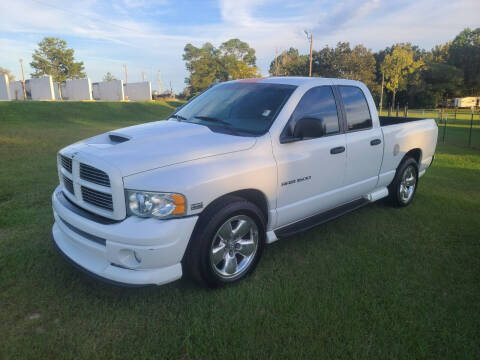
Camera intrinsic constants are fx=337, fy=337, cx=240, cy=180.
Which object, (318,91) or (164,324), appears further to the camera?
(318,91)

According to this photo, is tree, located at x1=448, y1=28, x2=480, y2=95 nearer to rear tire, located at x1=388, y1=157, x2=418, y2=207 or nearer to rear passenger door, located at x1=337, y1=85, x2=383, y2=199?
rear tire, located at x1=388, y1=157, x2=418, y2=207

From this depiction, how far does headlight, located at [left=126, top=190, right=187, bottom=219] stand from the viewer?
2.55m

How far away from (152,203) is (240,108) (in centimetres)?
162

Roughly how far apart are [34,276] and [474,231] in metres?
5.30

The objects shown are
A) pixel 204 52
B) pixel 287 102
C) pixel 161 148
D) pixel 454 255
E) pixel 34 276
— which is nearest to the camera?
pixel 161 148

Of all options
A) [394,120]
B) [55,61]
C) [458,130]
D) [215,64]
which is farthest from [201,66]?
[394,120]

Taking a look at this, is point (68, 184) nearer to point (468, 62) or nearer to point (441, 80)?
point (441, 80)

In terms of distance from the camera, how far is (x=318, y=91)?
152 inches

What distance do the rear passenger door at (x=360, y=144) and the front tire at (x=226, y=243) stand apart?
5.10ft

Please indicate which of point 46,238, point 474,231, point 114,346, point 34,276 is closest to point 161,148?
point 114,346

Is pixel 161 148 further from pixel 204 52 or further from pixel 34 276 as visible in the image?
pixel 204 52

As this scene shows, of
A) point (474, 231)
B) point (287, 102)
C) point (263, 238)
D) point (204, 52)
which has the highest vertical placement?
point (204, 52)

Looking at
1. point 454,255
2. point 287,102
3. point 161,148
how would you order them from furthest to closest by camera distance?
point 454,255 < point 287,102 < point 161,148

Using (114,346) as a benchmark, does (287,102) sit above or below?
above
